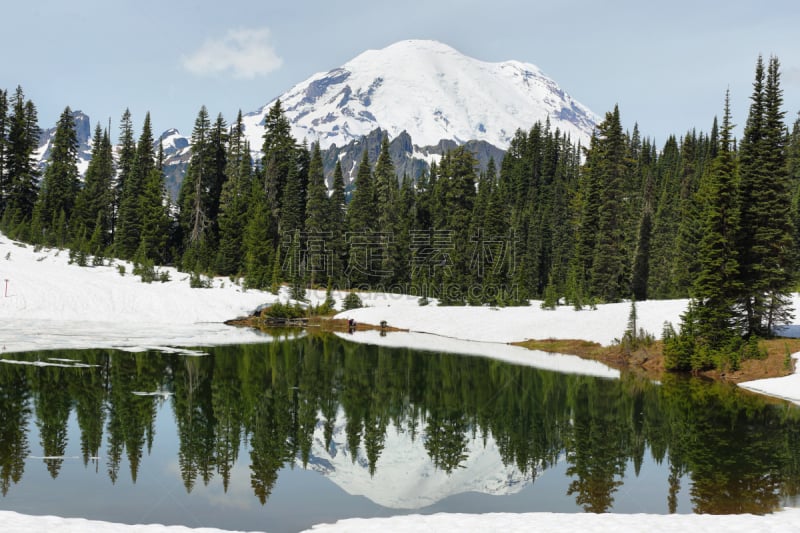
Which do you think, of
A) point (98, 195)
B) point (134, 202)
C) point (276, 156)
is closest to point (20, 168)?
point (98, 195)

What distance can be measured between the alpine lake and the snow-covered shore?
26.6ft

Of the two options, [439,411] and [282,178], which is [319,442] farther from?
[282,178]

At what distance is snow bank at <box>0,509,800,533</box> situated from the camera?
33.4 ft

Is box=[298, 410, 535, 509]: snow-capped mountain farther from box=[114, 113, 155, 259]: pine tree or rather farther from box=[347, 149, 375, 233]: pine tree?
box=[347, 149, 375, 233]: pine tree

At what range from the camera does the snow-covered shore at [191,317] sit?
3906 centimetres

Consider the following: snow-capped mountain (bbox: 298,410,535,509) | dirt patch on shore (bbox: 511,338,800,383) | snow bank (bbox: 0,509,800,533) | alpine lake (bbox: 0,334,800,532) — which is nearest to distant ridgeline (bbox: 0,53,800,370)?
dirt patch on shore (bbox: 511,338,800,383)

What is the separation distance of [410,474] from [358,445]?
324cm

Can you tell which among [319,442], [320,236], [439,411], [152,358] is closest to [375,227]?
[320,236]

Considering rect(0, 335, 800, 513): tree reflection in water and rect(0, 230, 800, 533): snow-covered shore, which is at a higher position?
rect(0, 230, 800, 533): snow-covered shore

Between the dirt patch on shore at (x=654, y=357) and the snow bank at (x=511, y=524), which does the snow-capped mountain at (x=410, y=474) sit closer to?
Result: the snow bank at (x=511, y=524)

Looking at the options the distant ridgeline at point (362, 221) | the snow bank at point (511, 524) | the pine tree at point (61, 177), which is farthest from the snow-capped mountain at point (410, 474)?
the pine tree at point (61, 177)

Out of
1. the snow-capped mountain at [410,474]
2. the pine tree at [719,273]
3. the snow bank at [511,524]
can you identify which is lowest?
the snow-capped mountain at [410,474]

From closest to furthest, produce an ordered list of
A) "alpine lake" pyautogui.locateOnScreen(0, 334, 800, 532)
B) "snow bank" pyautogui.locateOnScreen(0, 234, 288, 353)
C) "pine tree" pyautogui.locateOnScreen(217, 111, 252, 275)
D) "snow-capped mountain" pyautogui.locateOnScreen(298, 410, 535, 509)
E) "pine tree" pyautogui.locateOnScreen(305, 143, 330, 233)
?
"alpine lake" pyautogui.locateOnScreen(0, 334, 800, 532), "snow-capped mountain" pyautogui.locateOnScreen(298, 410, 535, 509), "snow bank" pyautogui.locateOnScreen(0, 234, 288, 353), "pine tree" pyautogui.locateOnScreen(217, 111, 252, 275), "pine tree" pyautogui.locateOnScreen(305, 143, 330, 233)

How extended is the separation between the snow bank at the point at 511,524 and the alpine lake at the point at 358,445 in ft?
2.84
